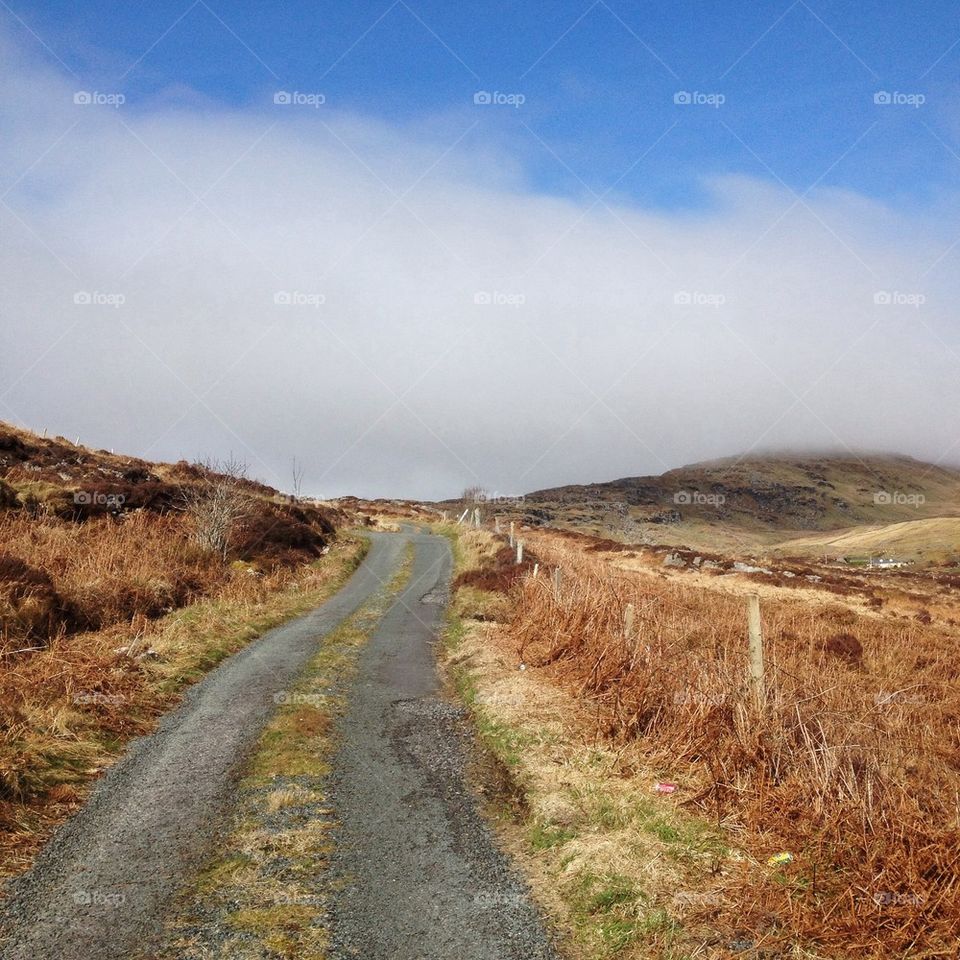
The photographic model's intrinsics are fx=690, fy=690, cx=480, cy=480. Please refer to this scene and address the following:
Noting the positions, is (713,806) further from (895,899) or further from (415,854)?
(415,854)

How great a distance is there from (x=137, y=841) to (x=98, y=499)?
20.1 metres

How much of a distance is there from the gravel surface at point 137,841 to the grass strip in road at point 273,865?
217 millimetres

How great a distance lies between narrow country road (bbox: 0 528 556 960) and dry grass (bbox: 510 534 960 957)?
1.91 meters

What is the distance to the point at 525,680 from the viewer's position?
11.9m

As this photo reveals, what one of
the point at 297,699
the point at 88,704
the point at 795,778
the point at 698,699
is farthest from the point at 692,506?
the point at 795,778

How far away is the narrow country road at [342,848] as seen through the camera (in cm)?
A: 487

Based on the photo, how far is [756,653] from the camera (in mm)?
7680

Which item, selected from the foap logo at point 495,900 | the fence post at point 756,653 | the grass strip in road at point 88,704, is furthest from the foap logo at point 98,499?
the fence post at point 756,653

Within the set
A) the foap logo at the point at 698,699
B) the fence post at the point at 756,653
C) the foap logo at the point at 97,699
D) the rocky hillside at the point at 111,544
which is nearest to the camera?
the fence post at the point at 756,653

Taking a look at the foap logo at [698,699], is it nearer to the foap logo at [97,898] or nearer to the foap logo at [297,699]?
the foap logo at [297,699]

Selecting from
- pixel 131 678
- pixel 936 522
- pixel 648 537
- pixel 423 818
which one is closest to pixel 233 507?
pixel 131 678

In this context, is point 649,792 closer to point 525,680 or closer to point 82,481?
point 525,680

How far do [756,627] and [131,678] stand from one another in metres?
9.03

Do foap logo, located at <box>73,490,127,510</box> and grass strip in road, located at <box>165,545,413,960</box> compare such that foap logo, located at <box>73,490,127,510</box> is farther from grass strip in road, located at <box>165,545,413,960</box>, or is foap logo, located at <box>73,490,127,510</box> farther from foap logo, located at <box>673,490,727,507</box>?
foap logo, located at <box>673,490,727,507</box>
